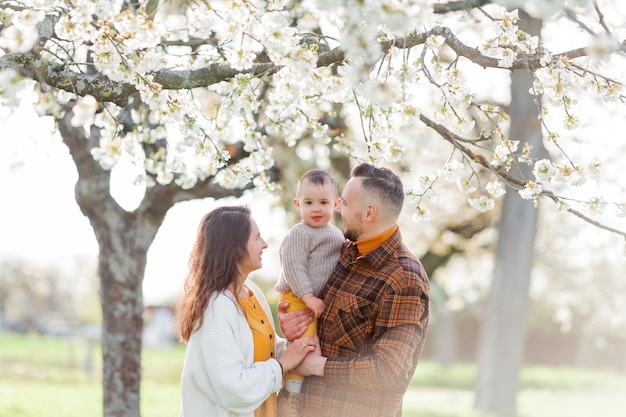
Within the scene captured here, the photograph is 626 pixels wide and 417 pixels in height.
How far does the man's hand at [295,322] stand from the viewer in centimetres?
349

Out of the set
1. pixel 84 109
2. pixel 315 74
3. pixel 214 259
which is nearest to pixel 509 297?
pixel 315 74

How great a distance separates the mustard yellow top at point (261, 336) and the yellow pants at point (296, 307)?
0.38 feet

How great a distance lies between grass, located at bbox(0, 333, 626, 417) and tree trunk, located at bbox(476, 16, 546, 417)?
0.55 m

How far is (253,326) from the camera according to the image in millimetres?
3447

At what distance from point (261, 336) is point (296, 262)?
0.35 m

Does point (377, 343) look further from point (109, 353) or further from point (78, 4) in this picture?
point (109, 353)

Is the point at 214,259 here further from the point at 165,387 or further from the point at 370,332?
the point at 165,387

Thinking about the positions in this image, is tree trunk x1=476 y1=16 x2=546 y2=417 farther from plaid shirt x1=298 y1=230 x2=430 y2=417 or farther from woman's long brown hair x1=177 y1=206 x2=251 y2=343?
woman's long brown hair x1=177 y1=206 x2=251 y2=343

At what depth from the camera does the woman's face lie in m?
3.38

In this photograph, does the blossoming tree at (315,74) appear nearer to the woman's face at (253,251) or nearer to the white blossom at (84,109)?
the white blossom at (84,109)

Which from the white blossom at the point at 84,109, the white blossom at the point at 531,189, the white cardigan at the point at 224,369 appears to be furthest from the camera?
the white blossom at the point at 531,189

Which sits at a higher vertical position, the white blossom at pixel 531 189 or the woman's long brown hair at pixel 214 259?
the white blossom at pixel 531 189

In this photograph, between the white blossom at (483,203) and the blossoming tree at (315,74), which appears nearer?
the blossoming tree at (315,74)

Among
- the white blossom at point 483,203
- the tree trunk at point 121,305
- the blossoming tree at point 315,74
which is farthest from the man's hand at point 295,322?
the tree trunk at point 121,305
